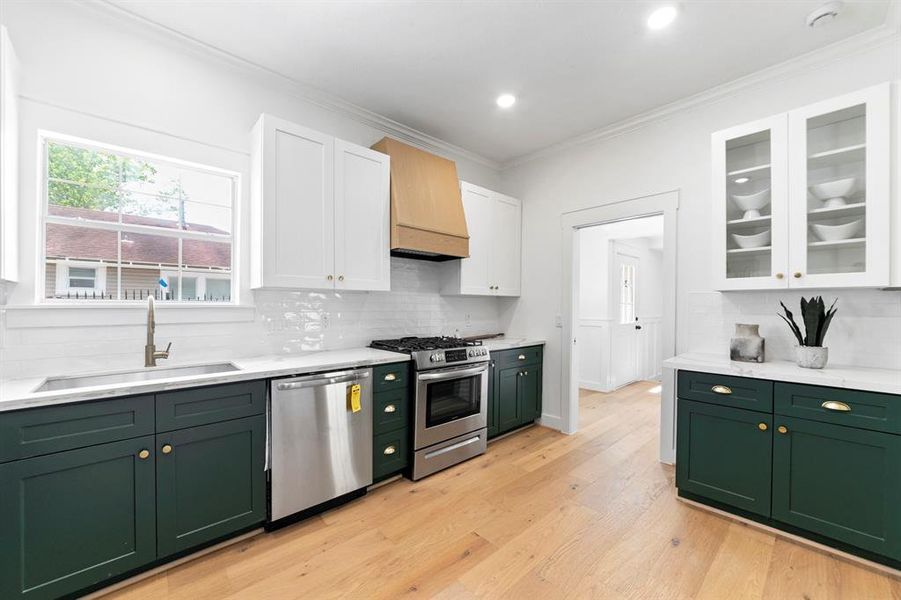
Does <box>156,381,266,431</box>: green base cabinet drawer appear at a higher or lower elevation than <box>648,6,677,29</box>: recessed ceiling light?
lower

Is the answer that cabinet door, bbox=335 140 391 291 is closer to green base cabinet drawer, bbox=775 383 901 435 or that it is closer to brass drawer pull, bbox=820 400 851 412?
green base cabinet drawer, bbox=775 383 901 435

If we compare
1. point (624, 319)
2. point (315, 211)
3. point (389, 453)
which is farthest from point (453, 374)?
point (624, 319)

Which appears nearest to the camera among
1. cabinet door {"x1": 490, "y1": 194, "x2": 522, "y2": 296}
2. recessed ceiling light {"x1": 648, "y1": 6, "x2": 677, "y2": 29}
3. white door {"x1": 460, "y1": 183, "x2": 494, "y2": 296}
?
recessed ceiling light {"x1": 648, "y1": 6, "x2": 677, "y2": 29}

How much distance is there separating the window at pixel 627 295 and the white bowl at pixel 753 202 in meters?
3.46

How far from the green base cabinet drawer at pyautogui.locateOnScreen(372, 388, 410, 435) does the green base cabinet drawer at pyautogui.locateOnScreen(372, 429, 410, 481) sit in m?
0.05

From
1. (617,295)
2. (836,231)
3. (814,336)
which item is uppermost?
(836,231)

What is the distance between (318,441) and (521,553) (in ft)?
4.41

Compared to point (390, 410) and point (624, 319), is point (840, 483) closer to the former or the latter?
point (390, 410)

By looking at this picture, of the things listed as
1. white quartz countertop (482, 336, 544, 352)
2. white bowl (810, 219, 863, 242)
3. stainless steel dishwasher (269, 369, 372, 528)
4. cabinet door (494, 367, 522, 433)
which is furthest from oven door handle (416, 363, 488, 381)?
white bowl (810, 219, 863, 242)

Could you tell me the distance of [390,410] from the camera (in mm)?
2764

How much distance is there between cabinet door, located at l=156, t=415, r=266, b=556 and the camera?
1.85m

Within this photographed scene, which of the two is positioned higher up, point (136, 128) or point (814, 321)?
point (136, 128)

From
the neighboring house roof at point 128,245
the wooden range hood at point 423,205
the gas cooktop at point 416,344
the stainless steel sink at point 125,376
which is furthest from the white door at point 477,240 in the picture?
the stainless steel sink at point 125,376

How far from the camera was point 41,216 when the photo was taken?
6.73 ft
